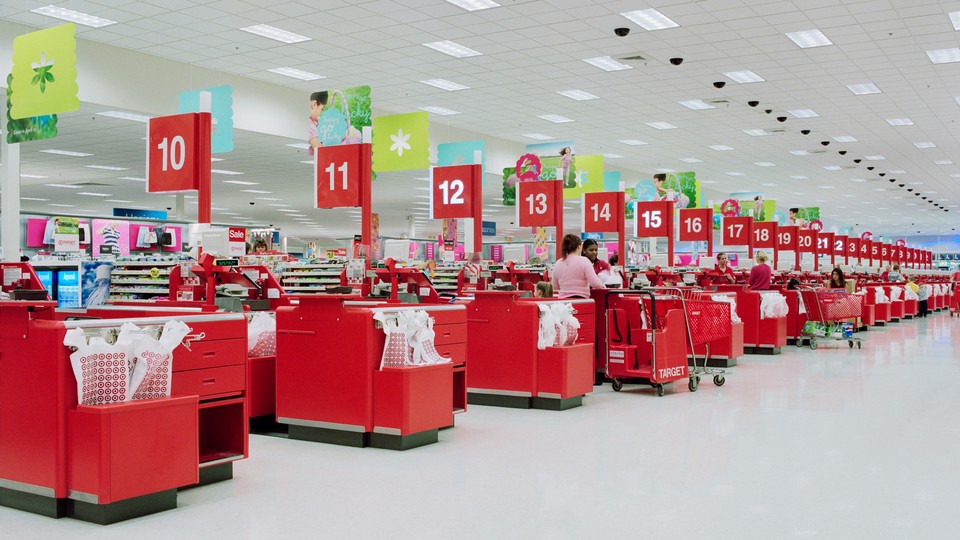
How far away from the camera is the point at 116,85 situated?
12234 mm

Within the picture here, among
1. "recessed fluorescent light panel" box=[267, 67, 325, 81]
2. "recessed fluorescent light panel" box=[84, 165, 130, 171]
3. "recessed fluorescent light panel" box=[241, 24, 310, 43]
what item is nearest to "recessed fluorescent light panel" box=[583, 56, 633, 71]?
"recessed fluorescent light panel" box=[241, 24, 310, 43]

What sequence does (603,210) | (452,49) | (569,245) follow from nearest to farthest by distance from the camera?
1. (569,245)
2. (452,49)
3. (603,210)

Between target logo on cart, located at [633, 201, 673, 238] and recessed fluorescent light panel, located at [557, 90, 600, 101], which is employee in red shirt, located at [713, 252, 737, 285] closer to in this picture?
target logo on cart, located at [633, 201, 673, 238]

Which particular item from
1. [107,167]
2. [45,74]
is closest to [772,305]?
[45,74]

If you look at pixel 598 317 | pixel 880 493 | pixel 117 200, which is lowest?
pixel 880 493

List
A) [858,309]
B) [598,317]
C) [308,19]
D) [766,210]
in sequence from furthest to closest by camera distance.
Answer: [766,210] < [858,309] < [308,19] < [598,317]

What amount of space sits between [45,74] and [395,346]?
4.68m

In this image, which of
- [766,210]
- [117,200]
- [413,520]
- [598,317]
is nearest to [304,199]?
[117,200]

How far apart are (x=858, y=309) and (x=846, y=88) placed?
3.78 meters

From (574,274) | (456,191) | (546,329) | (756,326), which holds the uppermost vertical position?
(456,191)

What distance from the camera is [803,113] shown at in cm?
1694

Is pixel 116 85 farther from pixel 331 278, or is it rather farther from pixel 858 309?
pixel 858 309

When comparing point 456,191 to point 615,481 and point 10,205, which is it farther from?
point 615,481

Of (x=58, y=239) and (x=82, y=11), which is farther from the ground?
(x=82, y=11)
